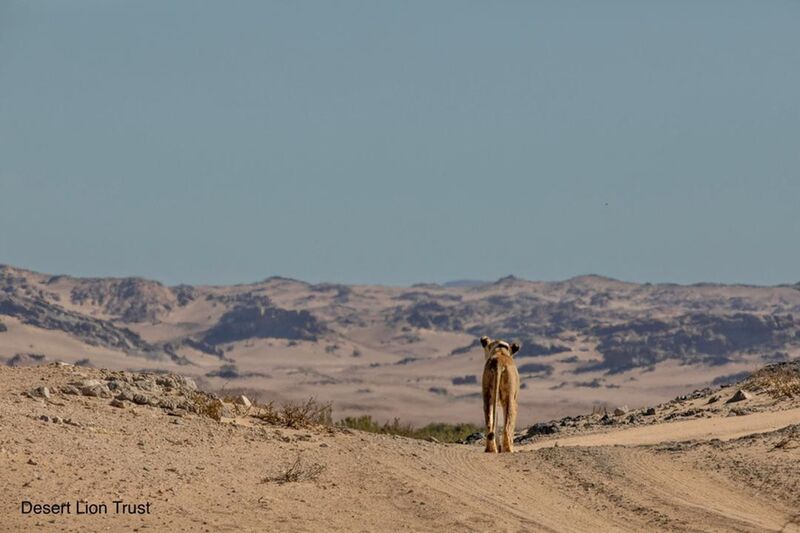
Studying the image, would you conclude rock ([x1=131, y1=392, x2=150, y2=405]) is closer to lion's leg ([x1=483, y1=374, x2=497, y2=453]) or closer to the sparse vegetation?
the sparse vegetation

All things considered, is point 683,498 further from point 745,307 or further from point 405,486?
point 745,307

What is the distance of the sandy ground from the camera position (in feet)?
41.2

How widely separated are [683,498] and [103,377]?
8.34 m

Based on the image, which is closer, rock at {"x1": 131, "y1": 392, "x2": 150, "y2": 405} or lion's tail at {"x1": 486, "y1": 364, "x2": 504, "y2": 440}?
rock at {"x1": 131, "y1": 392, "x2": 150, "y2": 405}

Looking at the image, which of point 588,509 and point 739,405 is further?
point 739,405

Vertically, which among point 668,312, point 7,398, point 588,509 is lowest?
point 588,509

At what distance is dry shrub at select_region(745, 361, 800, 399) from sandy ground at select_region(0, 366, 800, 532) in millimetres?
5550

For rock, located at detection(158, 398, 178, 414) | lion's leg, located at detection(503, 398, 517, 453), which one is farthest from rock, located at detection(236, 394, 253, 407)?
lion's leg, located at detection(503, 398, 517, 453)

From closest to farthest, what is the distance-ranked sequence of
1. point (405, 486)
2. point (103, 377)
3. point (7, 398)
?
1. point (405, 486)
2. point (7, 398)
3. point (103, 377)

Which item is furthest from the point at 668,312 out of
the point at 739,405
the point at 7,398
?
the point at 7,398

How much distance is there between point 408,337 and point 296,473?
11707 centimetres

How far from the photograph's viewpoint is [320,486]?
14.0 meters

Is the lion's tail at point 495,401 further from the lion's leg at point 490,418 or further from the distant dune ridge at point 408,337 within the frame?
the distant dune ridge at point 408,337

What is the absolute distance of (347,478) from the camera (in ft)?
47.8
